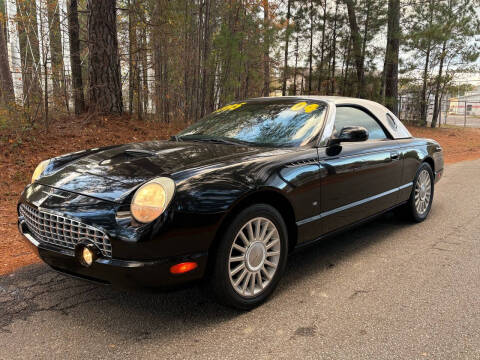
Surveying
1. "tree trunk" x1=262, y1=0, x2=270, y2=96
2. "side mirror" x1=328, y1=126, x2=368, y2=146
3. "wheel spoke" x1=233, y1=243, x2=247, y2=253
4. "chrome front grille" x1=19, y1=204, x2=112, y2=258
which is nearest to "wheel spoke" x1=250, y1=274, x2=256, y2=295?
"wheel spoke" x1=233, y1=243, x2=247, y2=253

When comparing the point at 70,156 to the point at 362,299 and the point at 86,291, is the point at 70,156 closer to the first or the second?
the point at 86,291

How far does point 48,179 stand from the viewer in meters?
3.01

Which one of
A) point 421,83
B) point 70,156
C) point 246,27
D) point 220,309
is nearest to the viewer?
point 220,309

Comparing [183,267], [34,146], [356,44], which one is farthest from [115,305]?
[356,44]

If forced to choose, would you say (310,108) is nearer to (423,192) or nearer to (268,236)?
(268,236)

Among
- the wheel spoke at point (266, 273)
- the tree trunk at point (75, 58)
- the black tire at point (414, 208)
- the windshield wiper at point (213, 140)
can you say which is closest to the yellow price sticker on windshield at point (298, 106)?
the windshield wiper at point (213, 140)

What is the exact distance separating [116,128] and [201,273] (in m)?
7.25

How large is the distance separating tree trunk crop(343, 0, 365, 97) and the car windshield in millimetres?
14465

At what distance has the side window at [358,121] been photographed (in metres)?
3.83

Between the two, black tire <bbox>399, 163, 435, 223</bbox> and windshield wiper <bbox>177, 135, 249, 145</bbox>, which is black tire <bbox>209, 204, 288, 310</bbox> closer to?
windshield wiper <bbox>177, 135, 249, 145</bbox>

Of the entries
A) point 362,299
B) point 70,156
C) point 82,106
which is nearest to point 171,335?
point 362,299

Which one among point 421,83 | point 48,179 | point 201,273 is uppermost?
point 421,83

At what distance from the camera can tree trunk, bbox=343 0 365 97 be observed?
1667 cm

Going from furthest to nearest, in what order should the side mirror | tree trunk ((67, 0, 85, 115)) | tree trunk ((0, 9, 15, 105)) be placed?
tree trunk ((0, 9, 15, 105)) → tree trunk ((67, 0, 85, 115)) → the side mirror
